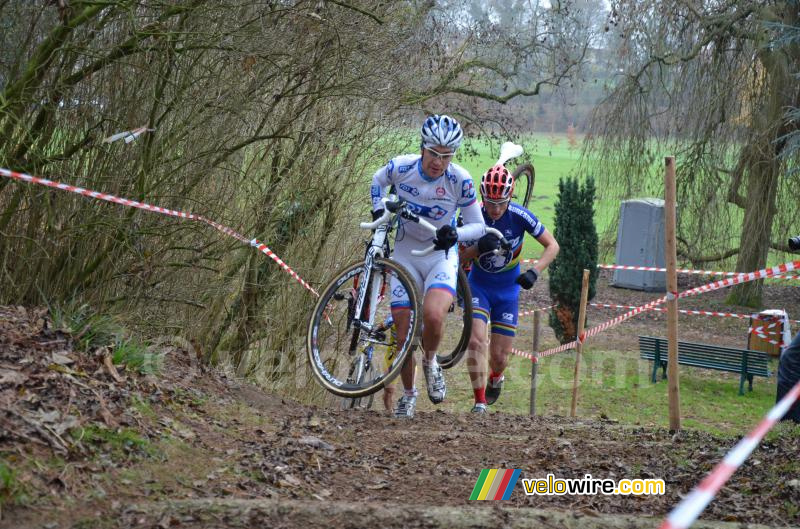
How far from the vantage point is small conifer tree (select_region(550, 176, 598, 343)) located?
20.8m

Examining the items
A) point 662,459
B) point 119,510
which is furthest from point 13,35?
point 662,459

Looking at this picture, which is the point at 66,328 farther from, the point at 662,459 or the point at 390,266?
the point at 662,459

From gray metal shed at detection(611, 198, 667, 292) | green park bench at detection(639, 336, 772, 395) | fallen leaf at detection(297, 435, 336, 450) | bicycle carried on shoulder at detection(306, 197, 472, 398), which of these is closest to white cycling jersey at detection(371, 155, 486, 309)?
bicycle carried on shoulder at detection(306, 197, 472, 398)

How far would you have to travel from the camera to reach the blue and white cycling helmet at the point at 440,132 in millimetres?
6969

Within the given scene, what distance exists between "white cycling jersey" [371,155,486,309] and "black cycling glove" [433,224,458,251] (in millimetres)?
299

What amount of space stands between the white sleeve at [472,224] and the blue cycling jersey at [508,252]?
115 cm

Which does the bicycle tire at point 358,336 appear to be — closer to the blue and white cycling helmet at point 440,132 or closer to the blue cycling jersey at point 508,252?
the blue and white cycling helmet at point 440,132

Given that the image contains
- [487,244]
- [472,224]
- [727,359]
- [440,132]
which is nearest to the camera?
[440,132]

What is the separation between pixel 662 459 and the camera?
577cm

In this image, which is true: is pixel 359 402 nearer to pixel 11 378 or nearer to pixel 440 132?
pixel 440 132

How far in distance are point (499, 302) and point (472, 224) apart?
5.39 ft

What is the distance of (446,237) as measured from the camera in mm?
7008

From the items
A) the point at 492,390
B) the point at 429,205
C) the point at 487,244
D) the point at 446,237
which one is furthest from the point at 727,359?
the point at 446,237

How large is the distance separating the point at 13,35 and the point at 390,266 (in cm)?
343
